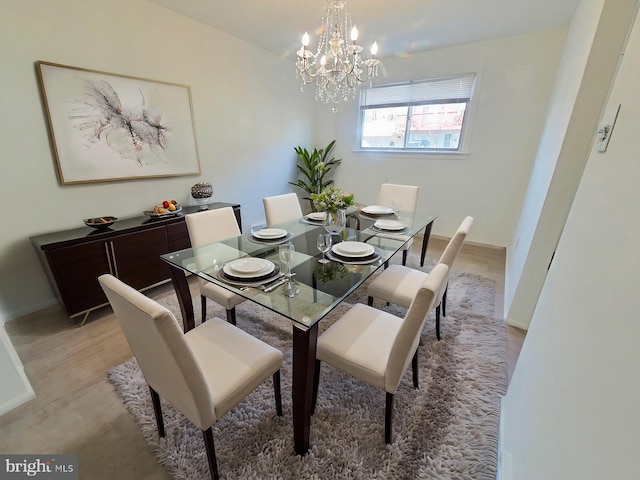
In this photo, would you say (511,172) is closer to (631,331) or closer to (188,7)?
(631,331)

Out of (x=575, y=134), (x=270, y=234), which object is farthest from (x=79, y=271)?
(x=575, y=134)

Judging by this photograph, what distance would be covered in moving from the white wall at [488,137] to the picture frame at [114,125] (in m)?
2.63

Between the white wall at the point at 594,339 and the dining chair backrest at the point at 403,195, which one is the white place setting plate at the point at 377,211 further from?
the white wall at the point at 594,339

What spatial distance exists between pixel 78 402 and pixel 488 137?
453cm

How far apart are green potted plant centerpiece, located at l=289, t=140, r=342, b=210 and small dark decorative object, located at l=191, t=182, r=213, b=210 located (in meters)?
1.69

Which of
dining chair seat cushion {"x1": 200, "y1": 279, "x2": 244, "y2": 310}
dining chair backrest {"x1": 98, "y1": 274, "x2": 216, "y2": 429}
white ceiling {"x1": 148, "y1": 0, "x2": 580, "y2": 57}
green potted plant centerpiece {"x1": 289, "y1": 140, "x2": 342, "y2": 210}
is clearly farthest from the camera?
green potted plant centerpiece {"x1": 289, "y1": 140, "x2": 342, "y2": 210}

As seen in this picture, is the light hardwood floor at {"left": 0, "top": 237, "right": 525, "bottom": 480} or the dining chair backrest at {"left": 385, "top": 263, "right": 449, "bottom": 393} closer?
the dining chair backrest at {"left": 385, "top": 263, "right": 449, "bottom": 393}

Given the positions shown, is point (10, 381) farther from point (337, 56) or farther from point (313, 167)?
point (313, 167)

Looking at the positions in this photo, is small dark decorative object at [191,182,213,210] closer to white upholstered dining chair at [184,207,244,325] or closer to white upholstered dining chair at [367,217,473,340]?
white upholstered dining chair at [184,207,244,325]

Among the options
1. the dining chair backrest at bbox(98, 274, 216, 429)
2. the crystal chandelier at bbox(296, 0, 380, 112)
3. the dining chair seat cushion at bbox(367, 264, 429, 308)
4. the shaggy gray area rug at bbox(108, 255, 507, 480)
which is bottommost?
the shaggy gray area rug at bbox(108, 255, 507, 480)

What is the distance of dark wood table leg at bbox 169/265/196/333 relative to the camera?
5.26 ft

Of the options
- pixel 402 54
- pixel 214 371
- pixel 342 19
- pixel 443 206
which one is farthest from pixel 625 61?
pixel 402 54

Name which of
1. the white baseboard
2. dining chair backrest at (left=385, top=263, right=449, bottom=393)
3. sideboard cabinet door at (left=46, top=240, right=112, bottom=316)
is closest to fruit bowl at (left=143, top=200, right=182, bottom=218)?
sideboard cabinet door at (left=46, top=240, right=112, bottom=316)

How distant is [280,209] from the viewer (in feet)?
8.25
